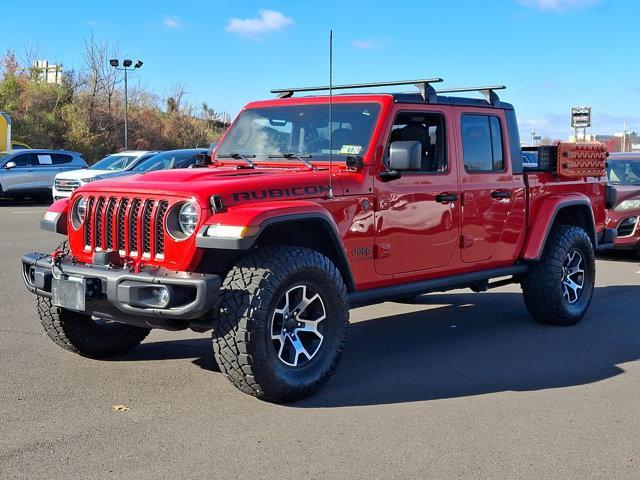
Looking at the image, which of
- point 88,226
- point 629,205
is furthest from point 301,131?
point 629,205

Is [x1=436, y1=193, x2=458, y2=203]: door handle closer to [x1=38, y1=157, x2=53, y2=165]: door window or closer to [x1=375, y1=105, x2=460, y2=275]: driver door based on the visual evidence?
[x1=375, y1=105, x2=460, y2=275]: driver door

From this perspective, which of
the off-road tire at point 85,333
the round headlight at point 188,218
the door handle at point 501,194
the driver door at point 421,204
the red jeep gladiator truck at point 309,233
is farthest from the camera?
the door handle at point 501,194

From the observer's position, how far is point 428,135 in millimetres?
6305

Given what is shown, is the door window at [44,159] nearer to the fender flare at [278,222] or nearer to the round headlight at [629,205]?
the round headlight at [629,205]

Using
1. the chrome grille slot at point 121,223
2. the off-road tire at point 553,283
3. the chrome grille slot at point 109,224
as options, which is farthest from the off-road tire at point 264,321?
the off-road tire at point 553,283

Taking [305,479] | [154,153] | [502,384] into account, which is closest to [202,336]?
[502,384]

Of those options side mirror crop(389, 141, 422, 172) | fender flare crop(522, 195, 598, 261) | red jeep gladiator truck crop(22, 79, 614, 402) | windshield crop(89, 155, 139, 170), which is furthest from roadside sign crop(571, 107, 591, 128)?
side mirror crop(389, 141, 422, 172)

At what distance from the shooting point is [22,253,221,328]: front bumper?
453 centimetres

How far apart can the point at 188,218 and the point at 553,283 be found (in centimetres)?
376

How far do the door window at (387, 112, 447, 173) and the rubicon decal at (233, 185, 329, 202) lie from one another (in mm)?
1094

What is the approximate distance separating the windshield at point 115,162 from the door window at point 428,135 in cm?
1511

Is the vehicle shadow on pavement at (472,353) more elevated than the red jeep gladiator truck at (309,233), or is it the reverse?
the red jeep gladiator truck at (309,233)

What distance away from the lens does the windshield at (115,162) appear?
20528 millimetres

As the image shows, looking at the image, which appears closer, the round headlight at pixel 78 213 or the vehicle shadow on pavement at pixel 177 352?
the round headlight at pixel 78 213
